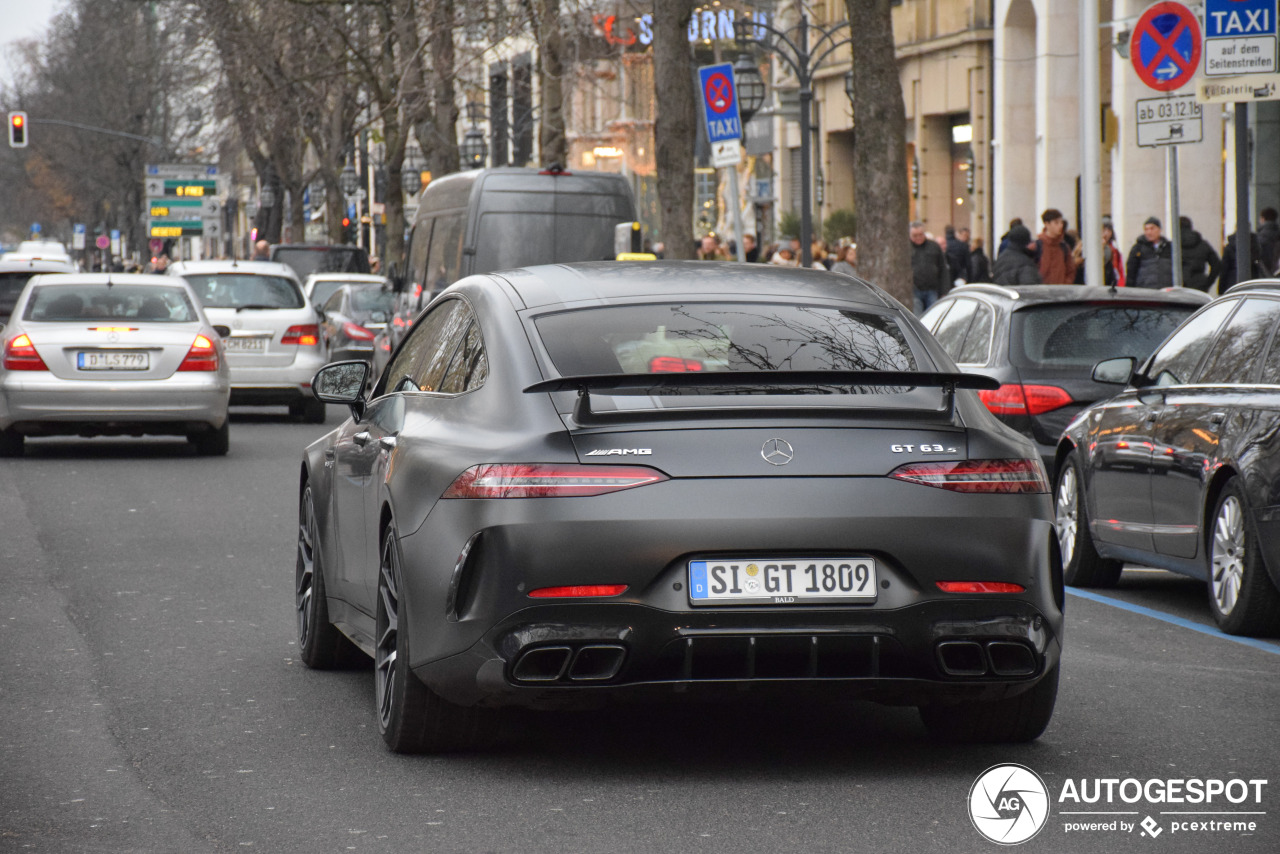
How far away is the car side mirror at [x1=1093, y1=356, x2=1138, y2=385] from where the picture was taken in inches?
407

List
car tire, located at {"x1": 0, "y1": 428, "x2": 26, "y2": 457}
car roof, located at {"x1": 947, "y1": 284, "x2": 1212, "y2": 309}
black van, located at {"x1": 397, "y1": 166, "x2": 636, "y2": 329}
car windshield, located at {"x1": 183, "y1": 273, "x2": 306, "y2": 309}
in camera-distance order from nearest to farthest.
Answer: car roof, located at {"x1": 947, "y1": 284, "x2": 1212, "y2": 309} < car tire, located at {"x1": 0, "y1": 428, "x2": 26, "y2": 457} < car windshield, located at {"x1": 183, "y1": 273, "x2": 306, "y2": 309} < black van, located at {"x1": 397, "y1": 166, "x2": 636, "y2": 329}

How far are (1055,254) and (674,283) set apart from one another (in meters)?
18.5

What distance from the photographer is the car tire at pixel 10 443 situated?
18625 mm

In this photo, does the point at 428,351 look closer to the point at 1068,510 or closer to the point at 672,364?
the point at 672,364

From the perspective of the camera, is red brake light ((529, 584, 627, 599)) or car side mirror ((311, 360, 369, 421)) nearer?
red brake light ((529, 584, 627, 599))

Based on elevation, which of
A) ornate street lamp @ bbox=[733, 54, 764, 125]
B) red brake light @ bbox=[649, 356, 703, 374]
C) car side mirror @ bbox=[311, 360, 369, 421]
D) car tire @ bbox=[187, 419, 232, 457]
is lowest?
car tire @ bbox=[187, 419, 232, 457]

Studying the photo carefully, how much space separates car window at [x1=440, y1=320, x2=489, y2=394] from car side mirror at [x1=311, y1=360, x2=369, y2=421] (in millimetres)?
1109

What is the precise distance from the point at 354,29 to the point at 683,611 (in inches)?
1560

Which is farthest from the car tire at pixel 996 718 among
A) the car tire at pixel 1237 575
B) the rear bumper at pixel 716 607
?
the car tire at pixel 1237 575

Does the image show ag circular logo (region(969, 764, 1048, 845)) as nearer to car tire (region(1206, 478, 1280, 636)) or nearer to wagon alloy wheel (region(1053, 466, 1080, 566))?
car tire (region(1206, 478, 1280, 636))

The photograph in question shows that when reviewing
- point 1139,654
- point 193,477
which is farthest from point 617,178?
point 1139,654

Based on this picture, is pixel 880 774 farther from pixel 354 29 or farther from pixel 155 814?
pixel 354 29

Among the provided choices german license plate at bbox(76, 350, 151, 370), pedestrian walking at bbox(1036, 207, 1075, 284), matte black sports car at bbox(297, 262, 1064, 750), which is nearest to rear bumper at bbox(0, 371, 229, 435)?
german license plate at bbox(76, 350, 151, 370)

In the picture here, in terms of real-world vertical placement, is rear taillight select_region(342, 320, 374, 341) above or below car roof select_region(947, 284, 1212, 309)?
below
